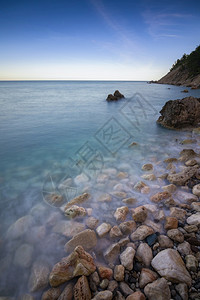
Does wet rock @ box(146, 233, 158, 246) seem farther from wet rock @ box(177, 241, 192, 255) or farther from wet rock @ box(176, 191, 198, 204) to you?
wet rock @ box(176, 191, 198, 204)

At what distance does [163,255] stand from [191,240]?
570 millimetres

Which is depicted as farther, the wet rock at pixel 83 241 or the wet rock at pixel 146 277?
the wet rock at pixel 83 241

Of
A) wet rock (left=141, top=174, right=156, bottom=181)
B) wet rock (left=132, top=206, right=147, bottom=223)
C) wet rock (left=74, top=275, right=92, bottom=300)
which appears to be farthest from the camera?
wet rock (left=141, top=174, right=156, bottom=181)

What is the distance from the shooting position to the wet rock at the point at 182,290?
5.78ft

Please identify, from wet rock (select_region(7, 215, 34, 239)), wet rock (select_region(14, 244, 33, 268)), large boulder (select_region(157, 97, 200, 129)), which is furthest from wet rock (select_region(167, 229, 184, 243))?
large boulder (select_region(157, 97, 200, 129))

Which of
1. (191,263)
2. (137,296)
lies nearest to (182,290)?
(191,263)

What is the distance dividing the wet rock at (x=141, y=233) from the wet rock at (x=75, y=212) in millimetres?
1020

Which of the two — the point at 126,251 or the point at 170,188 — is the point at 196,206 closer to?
the point at 170,188

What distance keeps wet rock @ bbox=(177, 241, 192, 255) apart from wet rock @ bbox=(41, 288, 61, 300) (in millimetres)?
1725

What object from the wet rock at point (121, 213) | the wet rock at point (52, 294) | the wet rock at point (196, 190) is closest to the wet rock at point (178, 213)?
the wet rock at point (196, 190)

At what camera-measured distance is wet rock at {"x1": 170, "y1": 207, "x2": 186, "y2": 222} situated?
2.89 m

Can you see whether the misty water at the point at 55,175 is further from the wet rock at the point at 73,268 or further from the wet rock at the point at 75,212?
the wet rock at the point at 73,268

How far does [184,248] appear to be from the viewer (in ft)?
7.45

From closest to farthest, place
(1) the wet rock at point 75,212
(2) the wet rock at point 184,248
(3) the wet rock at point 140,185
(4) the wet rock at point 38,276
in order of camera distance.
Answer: (4) the wet rock at point 38,276 < (2) the wet rock at point 184,248 < (1) the wet rock at point 75,212 < (3) the wet rock at point 140,185
